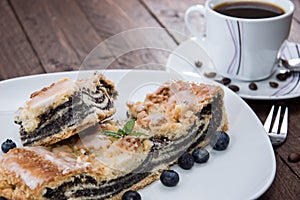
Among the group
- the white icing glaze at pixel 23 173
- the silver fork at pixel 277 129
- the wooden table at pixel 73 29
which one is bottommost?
the wooden table at pixel 73 29

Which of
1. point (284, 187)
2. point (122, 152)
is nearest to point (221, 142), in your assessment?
point (284, 187)

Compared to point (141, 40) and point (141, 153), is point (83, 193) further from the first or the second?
point (141, 40)

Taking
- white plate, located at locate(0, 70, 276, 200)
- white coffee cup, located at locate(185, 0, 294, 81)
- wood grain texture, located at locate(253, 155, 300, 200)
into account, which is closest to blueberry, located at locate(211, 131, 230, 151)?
white plate, located at locate(0, 70, 276, 200)

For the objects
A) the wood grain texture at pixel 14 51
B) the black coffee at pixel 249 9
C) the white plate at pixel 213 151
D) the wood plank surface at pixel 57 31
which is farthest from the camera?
the wood plank surface at pixel 57 31

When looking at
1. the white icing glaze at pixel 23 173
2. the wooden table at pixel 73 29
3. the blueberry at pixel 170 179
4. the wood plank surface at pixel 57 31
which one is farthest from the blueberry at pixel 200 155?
the wood plank surface at pixel 57 31

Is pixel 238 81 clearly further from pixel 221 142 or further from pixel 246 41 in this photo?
pixel 221 142

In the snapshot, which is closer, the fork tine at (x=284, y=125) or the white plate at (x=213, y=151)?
the white plate at (x=213, y=151)

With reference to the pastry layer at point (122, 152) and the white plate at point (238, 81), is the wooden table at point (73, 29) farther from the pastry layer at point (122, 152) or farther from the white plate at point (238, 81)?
the pastry layer at point (122, 152)

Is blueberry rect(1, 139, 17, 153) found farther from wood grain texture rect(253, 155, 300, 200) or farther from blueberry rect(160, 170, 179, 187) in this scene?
wood grain texture rect(253, 155, 300, 200)
